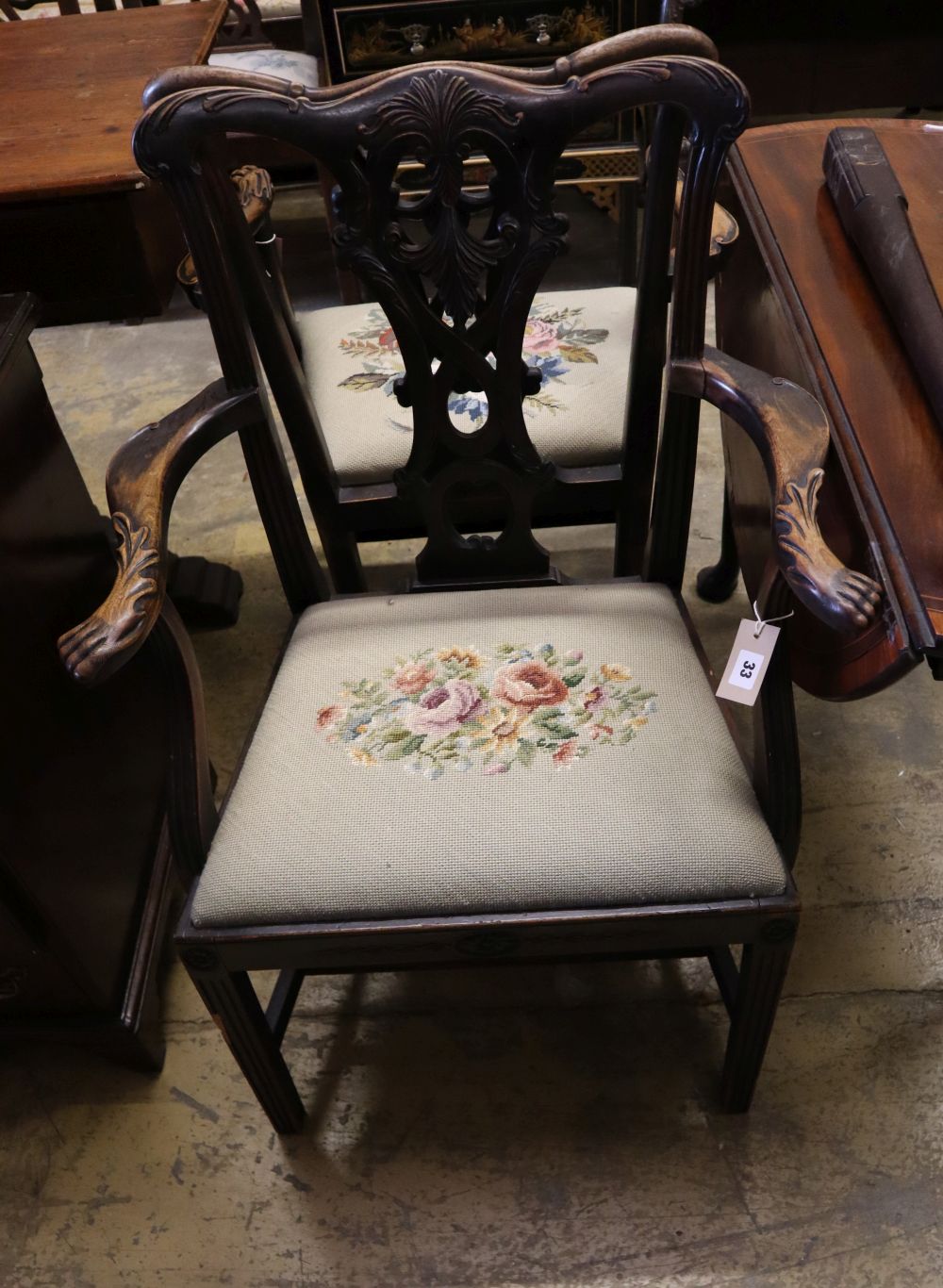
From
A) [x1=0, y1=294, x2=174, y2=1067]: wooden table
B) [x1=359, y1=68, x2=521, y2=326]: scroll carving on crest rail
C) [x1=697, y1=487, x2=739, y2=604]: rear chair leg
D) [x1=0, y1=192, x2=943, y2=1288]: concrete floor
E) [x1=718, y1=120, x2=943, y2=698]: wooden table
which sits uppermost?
[x1=359, y1=68, x2=521, y2=326]: scroll carving on crest rail

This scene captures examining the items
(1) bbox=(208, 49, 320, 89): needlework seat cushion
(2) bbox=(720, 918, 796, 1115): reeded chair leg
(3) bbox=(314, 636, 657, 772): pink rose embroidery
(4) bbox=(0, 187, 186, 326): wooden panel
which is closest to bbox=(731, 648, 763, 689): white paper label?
(3) bbox=(314, 636, 657, 772): pink rose embroidery

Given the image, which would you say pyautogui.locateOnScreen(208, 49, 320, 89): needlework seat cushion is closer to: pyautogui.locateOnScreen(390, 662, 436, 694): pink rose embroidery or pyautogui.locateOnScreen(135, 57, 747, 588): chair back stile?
pyautogui.locateOnScreen(135, 57, 747, 588): chair back stile

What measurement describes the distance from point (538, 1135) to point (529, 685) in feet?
1.91

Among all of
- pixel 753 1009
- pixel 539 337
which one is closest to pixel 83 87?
pixel 539 337

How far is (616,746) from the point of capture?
1008mm

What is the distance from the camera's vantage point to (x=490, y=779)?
3.25 ft

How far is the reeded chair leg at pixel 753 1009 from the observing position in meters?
0.98

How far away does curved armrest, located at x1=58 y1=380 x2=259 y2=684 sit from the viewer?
87 centimetres

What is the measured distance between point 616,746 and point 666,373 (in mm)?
395

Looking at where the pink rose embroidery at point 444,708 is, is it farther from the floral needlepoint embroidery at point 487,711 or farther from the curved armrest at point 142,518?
the curved armrest at point 142,518

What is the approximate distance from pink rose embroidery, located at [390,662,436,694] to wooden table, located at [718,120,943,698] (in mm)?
415

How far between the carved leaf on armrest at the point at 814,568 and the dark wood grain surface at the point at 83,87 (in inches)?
37.6

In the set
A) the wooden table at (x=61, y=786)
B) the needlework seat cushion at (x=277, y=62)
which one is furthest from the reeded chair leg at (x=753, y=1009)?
the needlework seat cushion at (x=277, y=62)

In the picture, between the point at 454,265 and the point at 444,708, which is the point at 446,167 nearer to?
the point at 454,265
